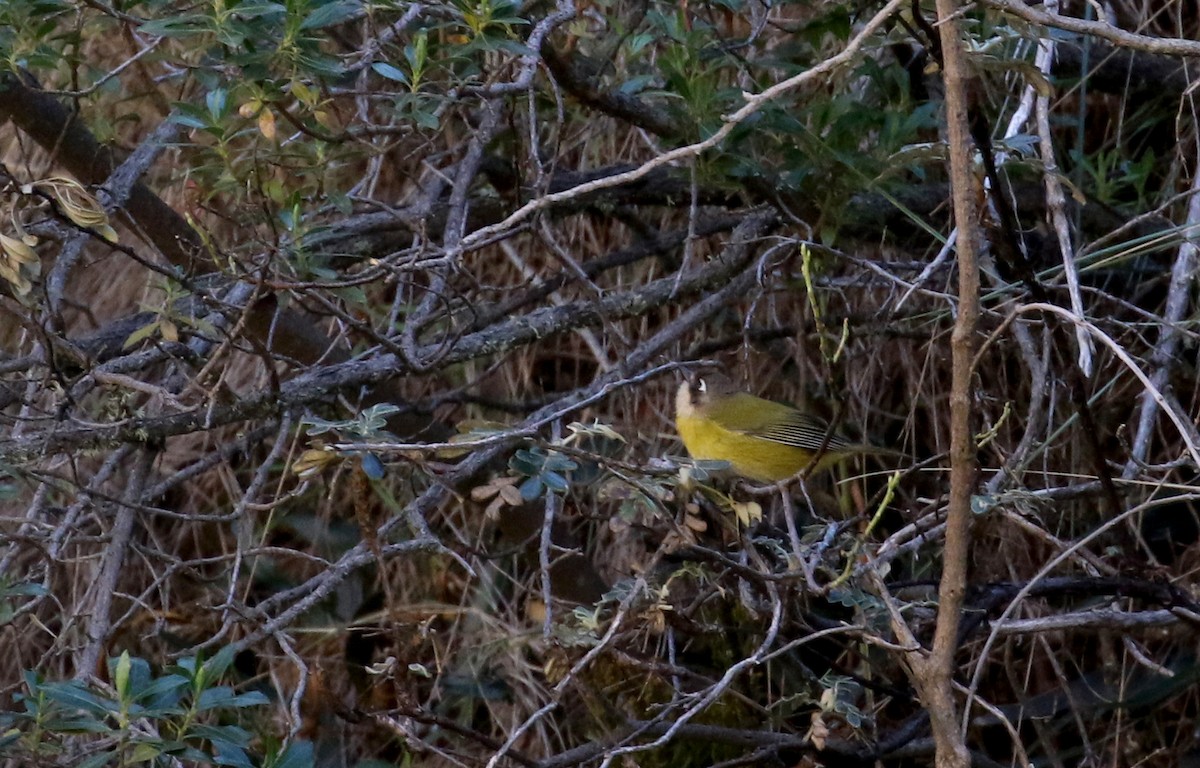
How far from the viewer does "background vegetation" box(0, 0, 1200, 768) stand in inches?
97.0

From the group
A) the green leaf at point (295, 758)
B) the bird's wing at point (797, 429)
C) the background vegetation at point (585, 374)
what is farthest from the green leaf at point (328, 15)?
the bird's wing at point (797, 429)

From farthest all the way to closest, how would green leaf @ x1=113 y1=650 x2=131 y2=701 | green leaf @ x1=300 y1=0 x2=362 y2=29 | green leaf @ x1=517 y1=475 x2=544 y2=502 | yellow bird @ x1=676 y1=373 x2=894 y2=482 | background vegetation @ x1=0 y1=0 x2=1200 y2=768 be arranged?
yellow bird @ x1=676 y1=373 x2=894 y2=482 → green leaf @ x1=300 y1=0 x2=362 y2=29 → background vegetation @ x1=0 y1=0 x2=1200 y2=768 → green leaf @ x1=517 y1=475 x2=544 y2=502 → green leaf @ x1=113 y1=650 x2=131 y2=701

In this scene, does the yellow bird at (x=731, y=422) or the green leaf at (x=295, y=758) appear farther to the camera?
the yellow bird at (x=731, y=422)

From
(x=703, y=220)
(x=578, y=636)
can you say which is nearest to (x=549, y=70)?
(x=703, y=220)

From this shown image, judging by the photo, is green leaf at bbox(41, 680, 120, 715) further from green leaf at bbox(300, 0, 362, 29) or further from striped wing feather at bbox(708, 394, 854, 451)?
striped wing feather at bbox(708, 394, 854, 451)

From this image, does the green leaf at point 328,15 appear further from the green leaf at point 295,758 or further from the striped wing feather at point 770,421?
the striped wing feather at point 770,421

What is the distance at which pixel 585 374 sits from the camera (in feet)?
15.2

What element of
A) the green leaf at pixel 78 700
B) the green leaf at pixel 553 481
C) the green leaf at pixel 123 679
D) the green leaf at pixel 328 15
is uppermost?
the green leaf at pixel 328 15

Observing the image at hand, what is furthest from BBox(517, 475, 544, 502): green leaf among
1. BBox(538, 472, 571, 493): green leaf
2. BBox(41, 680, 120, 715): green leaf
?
BBox(41, 680, 120, 715): green leaf

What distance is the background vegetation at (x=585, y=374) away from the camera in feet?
8.09

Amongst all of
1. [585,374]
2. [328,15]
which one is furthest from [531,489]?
[585,374]

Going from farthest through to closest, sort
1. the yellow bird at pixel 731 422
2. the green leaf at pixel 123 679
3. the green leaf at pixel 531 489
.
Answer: the yellow bird at pixel 731 422, the green leaf at pixel 531 489, the green leaf at pixel 123 679

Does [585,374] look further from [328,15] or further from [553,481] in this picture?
[553,481]

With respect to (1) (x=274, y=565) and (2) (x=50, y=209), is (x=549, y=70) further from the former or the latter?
(1) (x=274, y=565)
